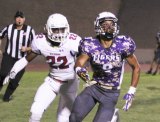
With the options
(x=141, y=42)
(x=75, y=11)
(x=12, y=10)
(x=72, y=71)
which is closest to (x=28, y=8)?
(x=12, y=10)

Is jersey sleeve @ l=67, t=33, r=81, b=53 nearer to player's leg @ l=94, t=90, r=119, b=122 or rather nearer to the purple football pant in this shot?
the purple football pant

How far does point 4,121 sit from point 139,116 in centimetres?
239

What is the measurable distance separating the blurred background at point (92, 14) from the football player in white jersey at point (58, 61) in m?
11.9

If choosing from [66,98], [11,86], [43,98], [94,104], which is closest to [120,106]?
[11,86]

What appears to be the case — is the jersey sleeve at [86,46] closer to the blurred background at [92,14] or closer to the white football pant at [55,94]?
the white football pant at [55,94]

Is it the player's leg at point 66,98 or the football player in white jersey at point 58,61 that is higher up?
the football player in white jersey at point 58,61

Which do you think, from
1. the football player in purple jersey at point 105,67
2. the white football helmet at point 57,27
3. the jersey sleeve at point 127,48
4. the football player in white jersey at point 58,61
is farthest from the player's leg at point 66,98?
the jersey sleeve at point 127,48

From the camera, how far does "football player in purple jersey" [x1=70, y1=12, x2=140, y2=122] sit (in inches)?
243

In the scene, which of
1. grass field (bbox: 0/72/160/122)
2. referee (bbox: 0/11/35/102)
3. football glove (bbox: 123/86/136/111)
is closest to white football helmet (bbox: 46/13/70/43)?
football glove (bbox: 123/86/136/111)

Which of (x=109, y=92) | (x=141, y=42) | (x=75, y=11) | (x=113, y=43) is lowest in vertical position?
(x=141, y=42)

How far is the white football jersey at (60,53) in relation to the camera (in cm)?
687

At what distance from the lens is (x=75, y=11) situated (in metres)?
19.4

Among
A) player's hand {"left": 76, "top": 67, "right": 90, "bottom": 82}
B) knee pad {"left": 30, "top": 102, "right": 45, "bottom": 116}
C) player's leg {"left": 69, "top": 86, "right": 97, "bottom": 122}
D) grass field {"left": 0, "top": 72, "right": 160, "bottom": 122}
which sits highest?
player's hand {"left": 76, "top": 67, "right": 90, "bottom": 82}

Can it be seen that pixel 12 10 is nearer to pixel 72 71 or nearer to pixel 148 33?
pixel 148 33
